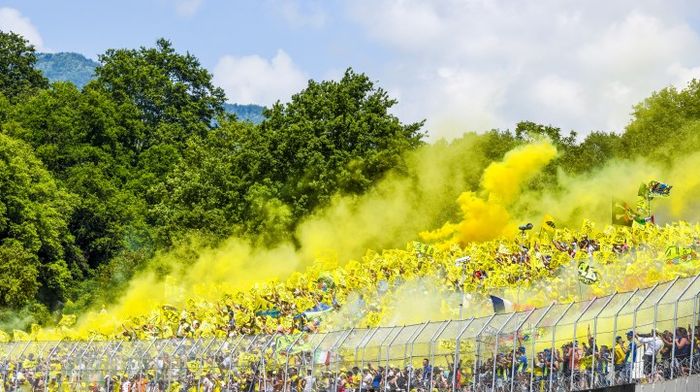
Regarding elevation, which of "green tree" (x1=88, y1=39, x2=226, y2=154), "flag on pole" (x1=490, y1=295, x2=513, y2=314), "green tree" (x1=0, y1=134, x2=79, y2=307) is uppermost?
"green tree" (x1=88, y1=39, x2=226, y2=154)

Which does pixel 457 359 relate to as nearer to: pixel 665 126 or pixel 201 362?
pixel 201 362

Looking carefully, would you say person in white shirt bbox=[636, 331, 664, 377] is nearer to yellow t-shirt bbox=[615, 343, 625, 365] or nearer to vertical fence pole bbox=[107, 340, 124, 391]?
yellow t-shirt bbox=[615, 343, 625, 365]

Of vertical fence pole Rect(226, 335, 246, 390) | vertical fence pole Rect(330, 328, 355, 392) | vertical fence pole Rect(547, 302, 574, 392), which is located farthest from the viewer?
vertical fence pole Rect(226, 335, 246, 390)

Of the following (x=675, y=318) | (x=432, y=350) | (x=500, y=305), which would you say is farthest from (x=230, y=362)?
(x=675, y=318)

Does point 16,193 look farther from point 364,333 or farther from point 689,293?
point 689,293

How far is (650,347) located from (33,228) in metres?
64.8

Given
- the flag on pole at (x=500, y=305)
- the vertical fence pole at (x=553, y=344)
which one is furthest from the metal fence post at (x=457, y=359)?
the flag on pole at (x=500, y=305)

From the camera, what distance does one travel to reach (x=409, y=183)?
79312mm

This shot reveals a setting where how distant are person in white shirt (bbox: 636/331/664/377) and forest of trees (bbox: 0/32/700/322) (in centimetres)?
3883

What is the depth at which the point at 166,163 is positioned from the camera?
111125 millimetres

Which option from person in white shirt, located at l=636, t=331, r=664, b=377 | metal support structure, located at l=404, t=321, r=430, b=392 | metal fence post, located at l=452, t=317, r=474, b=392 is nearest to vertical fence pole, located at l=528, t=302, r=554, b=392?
metal fence post, located at l=452, t=317, r=474, b=392

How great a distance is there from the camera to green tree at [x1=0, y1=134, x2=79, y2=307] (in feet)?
283

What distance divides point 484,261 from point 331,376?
1417 centimetres

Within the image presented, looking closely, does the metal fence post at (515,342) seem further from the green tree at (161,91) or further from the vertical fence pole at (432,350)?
the green tree at (161,91)
